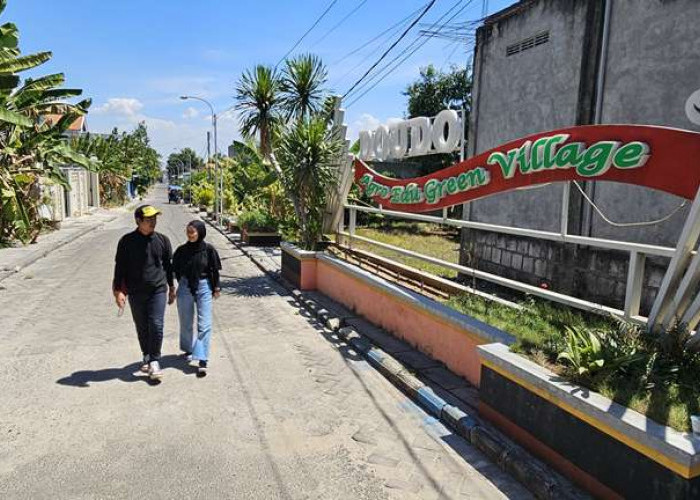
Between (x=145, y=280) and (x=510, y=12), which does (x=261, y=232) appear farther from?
(x=145, y=280)

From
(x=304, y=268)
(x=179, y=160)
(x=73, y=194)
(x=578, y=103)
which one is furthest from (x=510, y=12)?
(x=179, y=160)

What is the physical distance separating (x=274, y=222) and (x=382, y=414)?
15.3 metres

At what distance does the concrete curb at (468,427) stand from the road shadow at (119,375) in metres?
2.24

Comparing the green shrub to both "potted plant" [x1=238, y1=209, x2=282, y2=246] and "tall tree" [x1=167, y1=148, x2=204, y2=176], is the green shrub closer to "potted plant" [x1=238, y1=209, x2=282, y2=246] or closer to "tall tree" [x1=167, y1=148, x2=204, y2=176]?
"potted plant" [x1=238, y1=209, x2=282, y2=246]

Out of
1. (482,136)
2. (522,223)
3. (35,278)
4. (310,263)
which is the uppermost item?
(482,136)

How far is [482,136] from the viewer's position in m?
11.4

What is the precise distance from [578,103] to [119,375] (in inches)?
322

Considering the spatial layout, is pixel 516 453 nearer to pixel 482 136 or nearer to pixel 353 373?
pixel 353 373

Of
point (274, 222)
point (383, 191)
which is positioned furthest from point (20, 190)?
point (383, 191)

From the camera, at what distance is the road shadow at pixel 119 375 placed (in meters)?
5.67

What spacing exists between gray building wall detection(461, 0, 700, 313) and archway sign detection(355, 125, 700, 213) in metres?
1.25

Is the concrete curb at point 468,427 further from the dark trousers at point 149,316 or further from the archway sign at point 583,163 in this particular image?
the dark trousers at point 149,316

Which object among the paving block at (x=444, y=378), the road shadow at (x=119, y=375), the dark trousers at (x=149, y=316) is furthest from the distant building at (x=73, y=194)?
the paving block at (x=444, y=378)

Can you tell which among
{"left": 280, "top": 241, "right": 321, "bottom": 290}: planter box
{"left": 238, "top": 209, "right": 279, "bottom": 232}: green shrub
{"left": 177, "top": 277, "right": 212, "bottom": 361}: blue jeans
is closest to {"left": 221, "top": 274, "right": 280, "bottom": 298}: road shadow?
{"left": 280, "top": 241, "right": 321, "bottom": 290}: planter box
